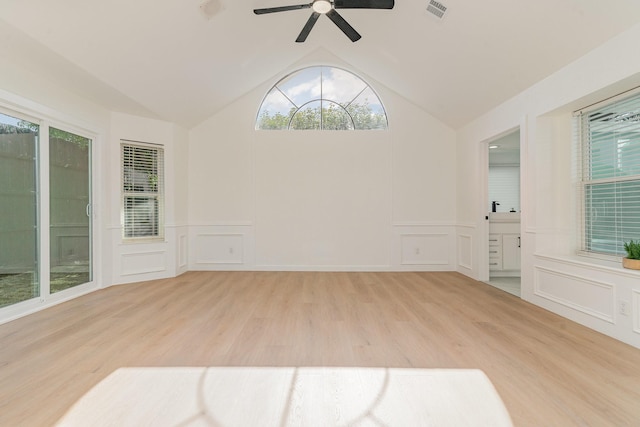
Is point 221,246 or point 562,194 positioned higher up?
point 562,194

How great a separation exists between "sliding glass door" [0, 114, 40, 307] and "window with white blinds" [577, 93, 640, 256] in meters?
5.77

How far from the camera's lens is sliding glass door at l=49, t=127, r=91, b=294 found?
12.2ft

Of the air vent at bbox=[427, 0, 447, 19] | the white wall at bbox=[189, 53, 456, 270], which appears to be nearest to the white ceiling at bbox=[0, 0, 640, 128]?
the air vent at bbox=[427, 0, 447, 19]

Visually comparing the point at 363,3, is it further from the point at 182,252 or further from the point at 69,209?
the point at 182,252

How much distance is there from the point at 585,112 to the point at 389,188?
2.90 meters

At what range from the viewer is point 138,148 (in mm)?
5000

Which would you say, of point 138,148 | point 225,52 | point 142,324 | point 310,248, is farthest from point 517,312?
point 138,148

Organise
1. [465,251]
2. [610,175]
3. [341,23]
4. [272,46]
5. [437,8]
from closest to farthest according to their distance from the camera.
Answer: [610,175] < [341,23] < [437,8] < [272,46] < [465,251]

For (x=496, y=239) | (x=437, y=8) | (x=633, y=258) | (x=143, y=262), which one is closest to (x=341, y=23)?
(x=437, y=8)

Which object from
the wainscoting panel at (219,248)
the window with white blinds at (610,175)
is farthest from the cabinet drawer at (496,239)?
the wainscoting panel at (219,248)

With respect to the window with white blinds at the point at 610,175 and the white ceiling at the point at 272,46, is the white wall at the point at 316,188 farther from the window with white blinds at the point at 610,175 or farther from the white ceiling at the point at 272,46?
the window with white blinds at the point at 610,175

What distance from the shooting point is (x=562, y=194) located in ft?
11.6

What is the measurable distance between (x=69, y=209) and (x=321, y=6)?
12.3 feet

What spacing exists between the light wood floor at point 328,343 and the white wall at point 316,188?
1.64m
